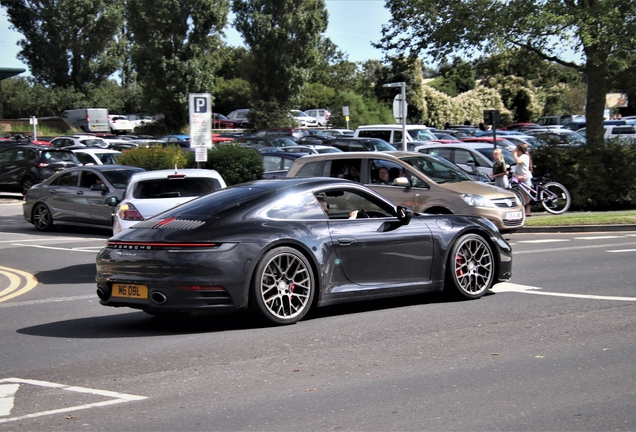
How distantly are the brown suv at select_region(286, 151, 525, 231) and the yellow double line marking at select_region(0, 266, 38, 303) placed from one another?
5514 millimetres

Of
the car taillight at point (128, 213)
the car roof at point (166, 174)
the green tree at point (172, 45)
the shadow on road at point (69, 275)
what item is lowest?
the shadow on road at point (69, 275)

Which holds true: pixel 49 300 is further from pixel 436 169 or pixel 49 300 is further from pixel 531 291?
pixel 436 169

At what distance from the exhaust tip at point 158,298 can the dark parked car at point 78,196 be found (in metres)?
10.9

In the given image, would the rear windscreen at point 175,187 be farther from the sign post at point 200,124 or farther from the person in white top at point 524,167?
the person in white top at point 524,167

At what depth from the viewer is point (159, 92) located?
61375 millimetres

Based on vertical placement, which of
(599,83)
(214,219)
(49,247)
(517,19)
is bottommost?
(49,247)

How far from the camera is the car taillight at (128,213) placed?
44.8 ft

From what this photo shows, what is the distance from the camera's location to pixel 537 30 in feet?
76.2

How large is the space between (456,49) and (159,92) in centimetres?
3959

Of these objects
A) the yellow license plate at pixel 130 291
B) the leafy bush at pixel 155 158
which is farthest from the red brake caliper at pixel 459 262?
the leafy bush at pixel 155 158

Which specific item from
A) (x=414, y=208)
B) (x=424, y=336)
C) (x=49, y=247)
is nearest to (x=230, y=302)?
(x=424, y=336)

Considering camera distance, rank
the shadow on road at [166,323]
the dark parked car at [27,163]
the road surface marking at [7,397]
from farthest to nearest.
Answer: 1. the dark parked car at [27,163]
2. the shadow on road at [166,323]
3. the road surface marking at [7,397]

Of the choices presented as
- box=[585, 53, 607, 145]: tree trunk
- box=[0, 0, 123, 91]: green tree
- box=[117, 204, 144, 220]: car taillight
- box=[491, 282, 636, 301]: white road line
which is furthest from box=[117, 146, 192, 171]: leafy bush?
box=[0, 0, 123, 91]: green tree

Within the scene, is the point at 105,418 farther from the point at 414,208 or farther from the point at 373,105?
the point at 373,105
